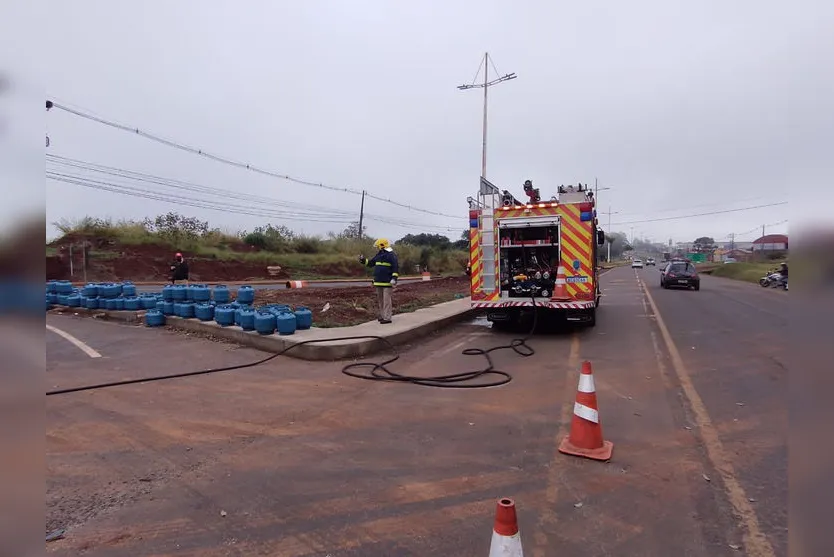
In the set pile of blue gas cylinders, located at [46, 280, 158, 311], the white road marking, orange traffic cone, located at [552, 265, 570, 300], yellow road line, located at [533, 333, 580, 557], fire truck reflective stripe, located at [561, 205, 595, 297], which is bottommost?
yellow road line, located at [533, 333, 580, 557]

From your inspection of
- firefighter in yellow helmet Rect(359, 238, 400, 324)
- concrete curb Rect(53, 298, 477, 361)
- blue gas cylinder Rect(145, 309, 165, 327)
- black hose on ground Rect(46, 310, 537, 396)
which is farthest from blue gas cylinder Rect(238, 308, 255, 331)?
blue gas cylinder Rect(145, 309, 165, 327)

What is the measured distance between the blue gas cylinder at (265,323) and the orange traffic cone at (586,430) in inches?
244

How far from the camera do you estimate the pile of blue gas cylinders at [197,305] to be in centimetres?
913

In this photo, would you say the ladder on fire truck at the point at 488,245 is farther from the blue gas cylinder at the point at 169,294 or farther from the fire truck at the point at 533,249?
the blue gas cylinder at the point at 169,294

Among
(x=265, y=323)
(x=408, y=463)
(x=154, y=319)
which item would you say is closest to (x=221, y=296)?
(x=154, y=319)

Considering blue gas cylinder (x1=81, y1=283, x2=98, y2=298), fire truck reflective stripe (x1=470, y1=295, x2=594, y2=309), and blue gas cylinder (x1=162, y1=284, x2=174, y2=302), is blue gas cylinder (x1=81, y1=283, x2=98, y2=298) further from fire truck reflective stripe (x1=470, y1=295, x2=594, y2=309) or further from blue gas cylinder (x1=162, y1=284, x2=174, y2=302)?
fire truck reflective stripe (x1=470, y1=295, x2=594, y2=309)

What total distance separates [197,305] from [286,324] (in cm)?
333

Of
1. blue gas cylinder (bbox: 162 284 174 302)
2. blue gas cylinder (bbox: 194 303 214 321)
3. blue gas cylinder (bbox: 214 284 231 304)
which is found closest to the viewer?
blue gas cylinder (bbox: 194 303 214 321)

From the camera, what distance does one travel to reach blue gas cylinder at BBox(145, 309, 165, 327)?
11641 mm

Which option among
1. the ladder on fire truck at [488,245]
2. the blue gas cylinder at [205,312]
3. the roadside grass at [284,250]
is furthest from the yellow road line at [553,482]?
the roadside grass at [284,250]

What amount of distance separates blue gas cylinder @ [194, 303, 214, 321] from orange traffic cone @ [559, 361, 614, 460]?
8737 mm
